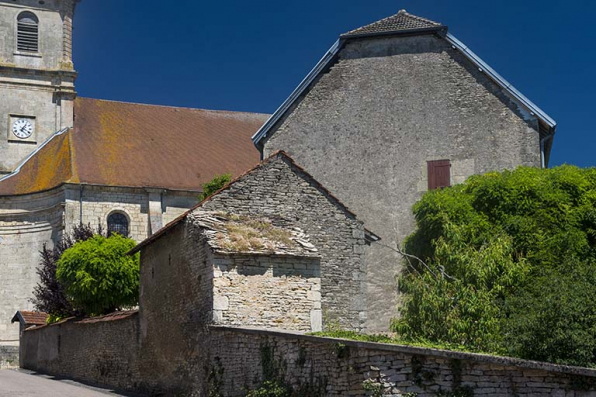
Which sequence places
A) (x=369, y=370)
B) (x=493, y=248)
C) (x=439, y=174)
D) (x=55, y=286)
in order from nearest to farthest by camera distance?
(x=369, y=370) < (x=493, y=248) < (x=439, y=174) < (x=55, y=286)

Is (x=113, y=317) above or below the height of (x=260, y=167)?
below

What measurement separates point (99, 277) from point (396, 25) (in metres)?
10.9

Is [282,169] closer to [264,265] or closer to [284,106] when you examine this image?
[264,265]

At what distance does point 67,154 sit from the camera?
113 ft

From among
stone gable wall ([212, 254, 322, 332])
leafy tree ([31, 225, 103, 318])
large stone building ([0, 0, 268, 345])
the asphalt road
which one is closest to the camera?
stone gable wall ([212, 254, 322, 332])

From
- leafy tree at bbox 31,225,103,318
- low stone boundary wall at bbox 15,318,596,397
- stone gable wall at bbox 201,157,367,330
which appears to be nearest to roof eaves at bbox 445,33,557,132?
stone gable wall at bbox 201,157,367,330

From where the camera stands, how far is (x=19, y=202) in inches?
1352

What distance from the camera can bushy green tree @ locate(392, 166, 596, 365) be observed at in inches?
556

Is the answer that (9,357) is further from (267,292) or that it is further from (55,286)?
(267,292)

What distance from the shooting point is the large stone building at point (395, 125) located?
19.1 metres

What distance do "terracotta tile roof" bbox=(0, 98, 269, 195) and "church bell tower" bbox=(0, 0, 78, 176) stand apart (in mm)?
855

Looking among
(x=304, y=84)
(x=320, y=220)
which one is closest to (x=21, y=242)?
(x=304, y=84)

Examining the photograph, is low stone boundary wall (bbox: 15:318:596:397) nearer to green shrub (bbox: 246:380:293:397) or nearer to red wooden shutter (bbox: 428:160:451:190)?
green shrub (bbox: 246:380:293:397)

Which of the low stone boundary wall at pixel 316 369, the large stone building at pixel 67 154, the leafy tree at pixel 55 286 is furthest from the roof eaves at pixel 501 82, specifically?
the large stone building at pixel 67 154
